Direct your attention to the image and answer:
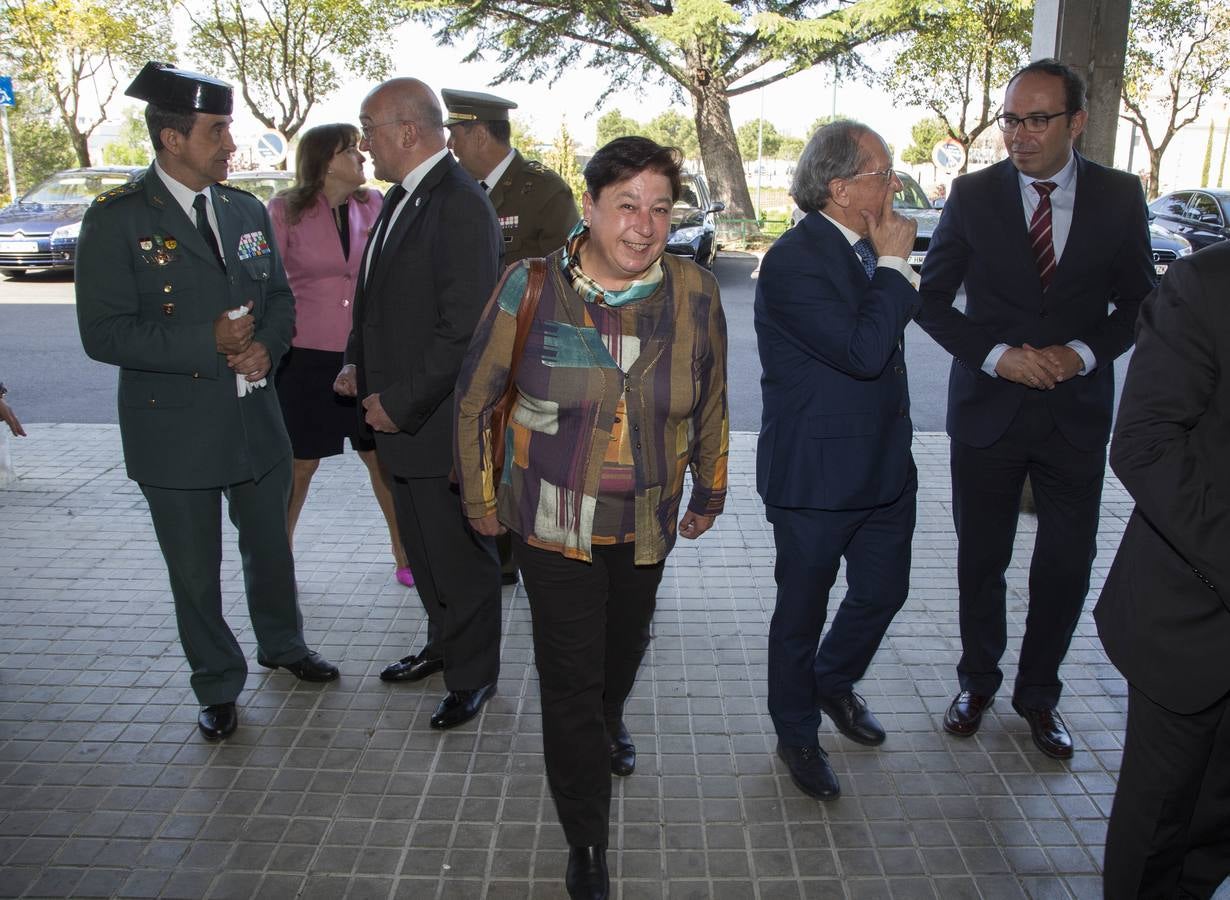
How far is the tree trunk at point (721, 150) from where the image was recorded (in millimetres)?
27266

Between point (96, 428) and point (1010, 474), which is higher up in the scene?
point (1010, 474)

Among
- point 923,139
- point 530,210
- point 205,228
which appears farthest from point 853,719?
point 923,139

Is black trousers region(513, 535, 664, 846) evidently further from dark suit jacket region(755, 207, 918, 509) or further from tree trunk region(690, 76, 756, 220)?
tree trunk region(690, 76, 756, 220)

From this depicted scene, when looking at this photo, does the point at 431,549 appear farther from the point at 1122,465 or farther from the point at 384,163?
the point at 1122,465

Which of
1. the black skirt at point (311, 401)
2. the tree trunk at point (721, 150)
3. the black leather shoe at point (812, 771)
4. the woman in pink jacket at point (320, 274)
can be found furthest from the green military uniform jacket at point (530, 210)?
the tree trunk at point (721, 150)

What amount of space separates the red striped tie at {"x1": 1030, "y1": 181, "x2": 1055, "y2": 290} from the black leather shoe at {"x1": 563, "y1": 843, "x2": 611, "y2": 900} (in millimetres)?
2336

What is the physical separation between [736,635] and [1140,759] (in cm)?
219

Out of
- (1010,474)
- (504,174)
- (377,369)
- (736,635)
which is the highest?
(504,174)

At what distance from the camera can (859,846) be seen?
3.05m

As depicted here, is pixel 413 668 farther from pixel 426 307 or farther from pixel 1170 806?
A: pixel 1170 806

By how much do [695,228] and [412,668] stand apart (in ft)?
48.4

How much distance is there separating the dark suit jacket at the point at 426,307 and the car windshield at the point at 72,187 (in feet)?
55.9

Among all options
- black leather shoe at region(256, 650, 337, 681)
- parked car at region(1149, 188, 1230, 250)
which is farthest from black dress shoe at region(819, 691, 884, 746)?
parked car at region(1149, 188, 1230, 250)

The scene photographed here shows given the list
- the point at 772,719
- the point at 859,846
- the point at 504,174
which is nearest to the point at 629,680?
the point at 772,719
